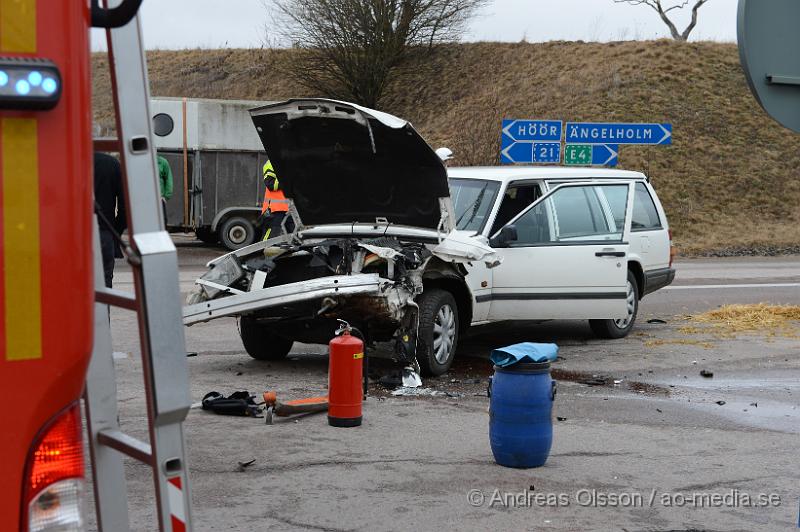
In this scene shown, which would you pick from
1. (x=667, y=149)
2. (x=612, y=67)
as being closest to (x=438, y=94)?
(x=612, y=67)

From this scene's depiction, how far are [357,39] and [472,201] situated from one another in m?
32.2

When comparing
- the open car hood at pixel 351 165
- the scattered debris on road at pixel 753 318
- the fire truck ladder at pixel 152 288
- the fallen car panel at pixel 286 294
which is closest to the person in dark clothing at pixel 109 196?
the fallen car panel at pixel 286 294

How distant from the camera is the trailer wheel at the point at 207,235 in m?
22.0

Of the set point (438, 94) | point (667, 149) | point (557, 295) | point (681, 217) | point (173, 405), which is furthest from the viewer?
point (438, 94)

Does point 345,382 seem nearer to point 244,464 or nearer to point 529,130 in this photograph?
point 244,464

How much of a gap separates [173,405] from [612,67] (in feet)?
135

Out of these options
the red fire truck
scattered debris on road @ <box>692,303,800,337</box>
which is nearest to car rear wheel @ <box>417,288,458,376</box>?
scattered debris on road @ <box>692,303,800,337</box>

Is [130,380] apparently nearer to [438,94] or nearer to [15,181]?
[15,181]

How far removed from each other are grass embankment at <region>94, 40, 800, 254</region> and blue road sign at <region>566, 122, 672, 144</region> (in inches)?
261

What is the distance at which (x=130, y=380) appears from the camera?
28.6ft

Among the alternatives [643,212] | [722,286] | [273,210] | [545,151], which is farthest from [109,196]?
[545,151]

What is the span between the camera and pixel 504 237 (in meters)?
9.95

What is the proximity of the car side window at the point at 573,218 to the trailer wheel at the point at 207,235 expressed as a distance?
39.5 feet

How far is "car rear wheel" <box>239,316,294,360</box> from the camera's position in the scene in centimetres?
973
